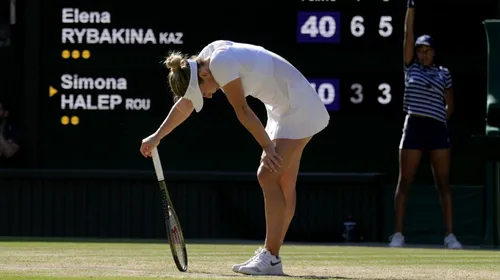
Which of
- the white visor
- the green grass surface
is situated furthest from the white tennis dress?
the green grass surface

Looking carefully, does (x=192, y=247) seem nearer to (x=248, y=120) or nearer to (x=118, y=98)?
(x=118, y=98)

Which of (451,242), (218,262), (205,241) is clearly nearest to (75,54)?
(205,241)

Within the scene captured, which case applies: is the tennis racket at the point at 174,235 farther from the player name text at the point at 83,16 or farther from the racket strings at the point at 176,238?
the player name text at the point at 83,16

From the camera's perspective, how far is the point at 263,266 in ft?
24.7

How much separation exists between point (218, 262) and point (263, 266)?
1.13 meters

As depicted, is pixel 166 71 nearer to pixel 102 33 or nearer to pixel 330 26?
pixel 102 33

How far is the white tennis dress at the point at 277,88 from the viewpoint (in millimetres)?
7492

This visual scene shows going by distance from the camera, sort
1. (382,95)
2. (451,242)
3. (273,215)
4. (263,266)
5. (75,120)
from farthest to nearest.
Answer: (75,120) → (382,95) → (451,242) → (273,215) → (263,266)

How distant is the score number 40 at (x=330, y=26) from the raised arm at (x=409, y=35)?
0.43m

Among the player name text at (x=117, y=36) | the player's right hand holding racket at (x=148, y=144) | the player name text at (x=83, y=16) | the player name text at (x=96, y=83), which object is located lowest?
the player's right hand holding racket at (x=148, y=144)

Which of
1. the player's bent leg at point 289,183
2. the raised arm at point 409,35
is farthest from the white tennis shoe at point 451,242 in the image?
the player's bent leg at point 289,183

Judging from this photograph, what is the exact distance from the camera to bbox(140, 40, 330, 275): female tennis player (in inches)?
291

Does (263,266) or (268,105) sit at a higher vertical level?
(268,105)

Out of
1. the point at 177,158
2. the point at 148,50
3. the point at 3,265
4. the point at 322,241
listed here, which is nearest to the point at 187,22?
the point at 148,50
